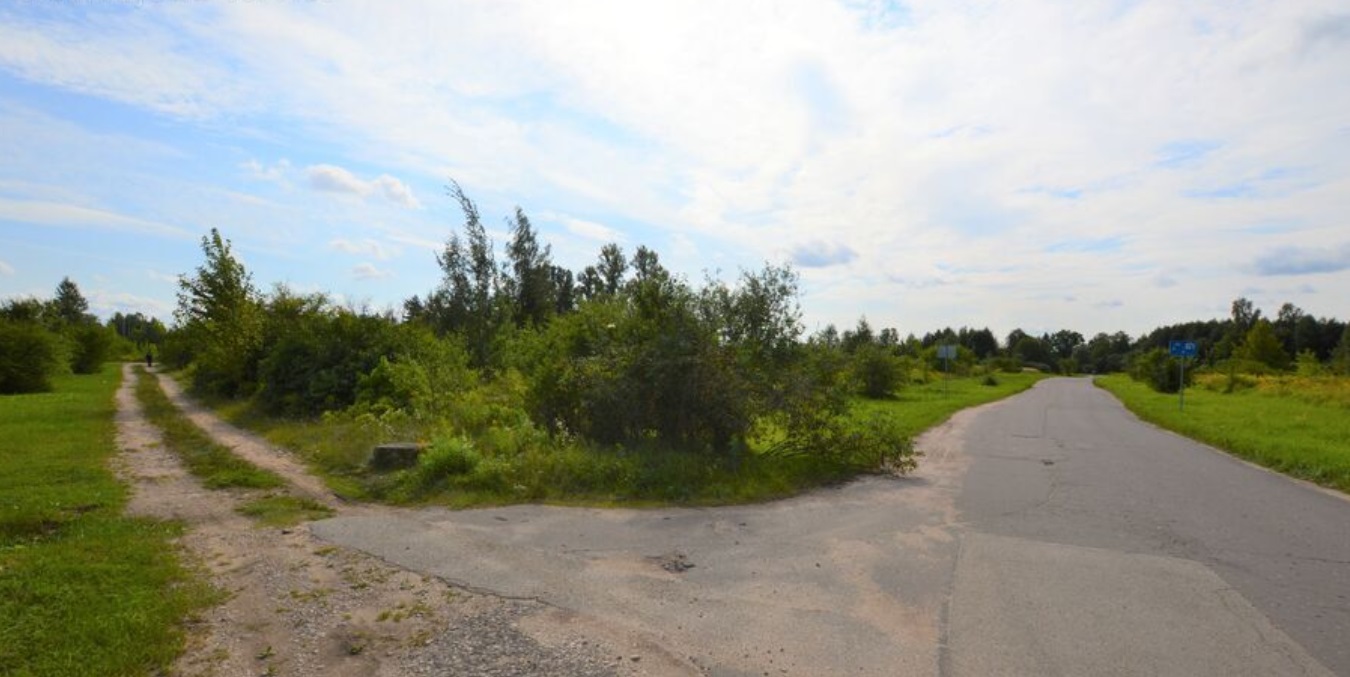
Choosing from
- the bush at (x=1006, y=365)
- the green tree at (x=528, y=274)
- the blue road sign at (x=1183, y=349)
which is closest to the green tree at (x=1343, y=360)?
the blue road sign at (x=1183, y=349)

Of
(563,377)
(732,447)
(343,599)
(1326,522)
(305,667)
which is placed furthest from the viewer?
(563,377)

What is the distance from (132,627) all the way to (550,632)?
2.77 metres

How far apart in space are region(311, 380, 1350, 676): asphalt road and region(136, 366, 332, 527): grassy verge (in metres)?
1.06

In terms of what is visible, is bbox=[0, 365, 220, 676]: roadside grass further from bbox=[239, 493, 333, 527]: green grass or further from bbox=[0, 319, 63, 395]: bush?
bbox=[0, 319, 63, 395]: bush

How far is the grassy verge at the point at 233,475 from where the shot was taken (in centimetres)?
875

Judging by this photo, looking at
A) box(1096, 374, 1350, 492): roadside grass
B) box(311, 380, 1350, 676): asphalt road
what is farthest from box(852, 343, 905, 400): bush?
box(311, 380, 1350, 676): asphalt road

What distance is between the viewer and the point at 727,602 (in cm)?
578

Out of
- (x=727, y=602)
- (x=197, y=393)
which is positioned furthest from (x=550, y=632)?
(x=197, y=393)

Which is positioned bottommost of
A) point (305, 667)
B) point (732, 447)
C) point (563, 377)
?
point (305, 667)

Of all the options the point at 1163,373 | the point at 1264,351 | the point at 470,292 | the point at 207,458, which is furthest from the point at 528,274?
the point at 1264,351

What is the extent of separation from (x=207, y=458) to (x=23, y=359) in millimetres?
25356

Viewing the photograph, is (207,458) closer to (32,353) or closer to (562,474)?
(562,474)

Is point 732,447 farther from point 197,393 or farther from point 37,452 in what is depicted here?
point 197,393

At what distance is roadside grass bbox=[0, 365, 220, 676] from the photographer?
452 cm
